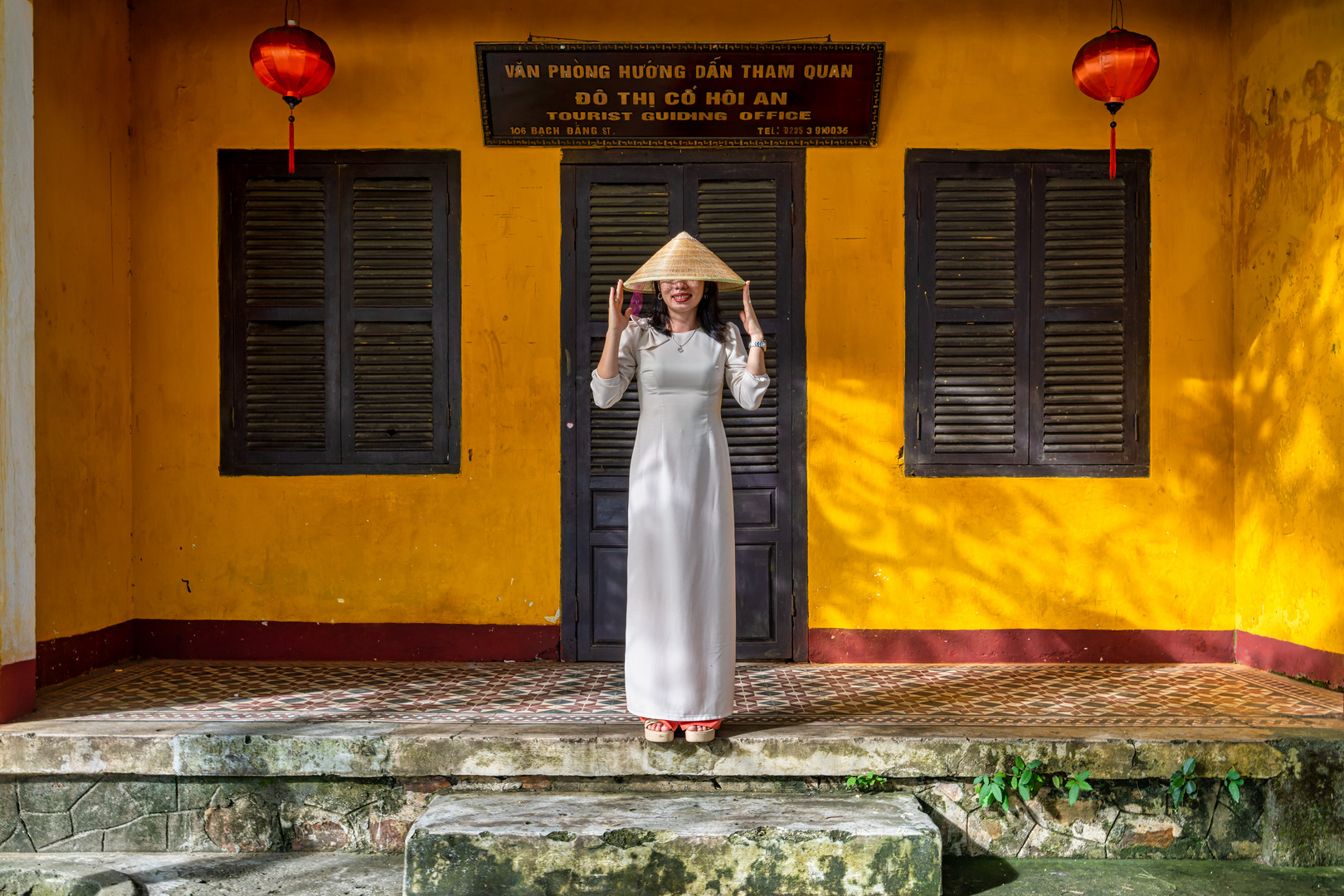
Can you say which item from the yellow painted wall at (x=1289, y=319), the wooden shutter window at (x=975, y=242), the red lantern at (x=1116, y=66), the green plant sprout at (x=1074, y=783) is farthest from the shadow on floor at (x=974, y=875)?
the red lantern at (x=1116, y=66)

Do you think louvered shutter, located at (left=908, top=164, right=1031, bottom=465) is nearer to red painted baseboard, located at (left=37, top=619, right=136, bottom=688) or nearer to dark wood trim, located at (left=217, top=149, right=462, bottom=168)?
dark wood trim, located at (left=217, top=149, right=462, bottom=168)

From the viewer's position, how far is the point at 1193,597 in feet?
17.3

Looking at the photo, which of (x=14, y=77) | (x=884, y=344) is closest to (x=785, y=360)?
(x=884, y=344)

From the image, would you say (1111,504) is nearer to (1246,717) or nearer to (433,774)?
(1246,717)

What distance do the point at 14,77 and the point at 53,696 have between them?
8.96 feet

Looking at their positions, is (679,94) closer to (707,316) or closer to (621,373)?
(707,316)

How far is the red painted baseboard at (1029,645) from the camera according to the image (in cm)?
525

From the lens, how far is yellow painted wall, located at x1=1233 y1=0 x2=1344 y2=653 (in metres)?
4.55

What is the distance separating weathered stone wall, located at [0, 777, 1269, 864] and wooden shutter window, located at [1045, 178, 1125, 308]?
2650 mm

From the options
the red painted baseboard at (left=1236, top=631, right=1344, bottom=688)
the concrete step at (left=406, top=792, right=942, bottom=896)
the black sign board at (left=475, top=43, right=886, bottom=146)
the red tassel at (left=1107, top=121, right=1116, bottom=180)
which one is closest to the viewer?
the concrete step at (left=406, top=792, right=942, bottom=896)

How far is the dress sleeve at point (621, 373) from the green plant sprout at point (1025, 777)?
2097mm

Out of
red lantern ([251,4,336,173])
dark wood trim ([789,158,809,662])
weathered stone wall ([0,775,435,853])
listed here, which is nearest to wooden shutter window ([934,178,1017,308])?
dark wood trim ([789,158,809,662])

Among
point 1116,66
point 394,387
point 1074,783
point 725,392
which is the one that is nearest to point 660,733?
point 1074,783

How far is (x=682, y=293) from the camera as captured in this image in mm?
3746
